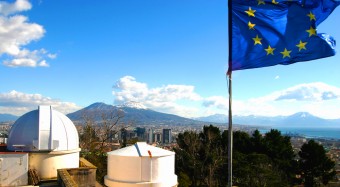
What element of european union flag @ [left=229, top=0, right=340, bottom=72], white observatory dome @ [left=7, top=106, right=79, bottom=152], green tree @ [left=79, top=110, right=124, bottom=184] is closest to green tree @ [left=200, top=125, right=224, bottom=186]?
green tree @ [left=79, top=110, right=124, bottom=184]

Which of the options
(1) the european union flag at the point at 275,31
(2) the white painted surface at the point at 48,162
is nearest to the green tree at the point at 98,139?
(2) the white painted surface at the point at 48,162

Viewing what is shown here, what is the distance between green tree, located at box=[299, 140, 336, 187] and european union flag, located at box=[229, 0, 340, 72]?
29.2 metres

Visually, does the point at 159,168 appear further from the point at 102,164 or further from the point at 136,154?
the point at 102,164

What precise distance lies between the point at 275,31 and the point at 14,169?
37.3 feet

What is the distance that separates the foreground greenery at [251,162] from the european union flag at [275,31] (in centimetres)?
2035

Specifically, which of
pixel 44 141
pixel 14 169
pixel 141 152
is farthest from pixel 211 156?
pixel 141 152

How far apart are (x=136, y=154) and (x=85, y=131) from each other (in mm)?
27407

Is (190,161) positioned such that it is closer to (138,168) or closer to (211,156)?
(211,156)

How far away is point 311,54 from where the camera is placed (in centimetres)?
729

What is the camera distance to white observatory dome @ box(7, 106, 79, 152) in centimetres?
1431

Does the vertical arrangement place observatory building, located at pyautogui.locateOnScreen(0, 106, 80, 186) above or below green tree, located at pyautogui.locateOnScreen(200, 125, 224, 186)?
above

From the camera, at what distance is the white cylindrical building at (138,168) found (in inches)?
296

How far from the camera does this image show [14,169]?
13.4m

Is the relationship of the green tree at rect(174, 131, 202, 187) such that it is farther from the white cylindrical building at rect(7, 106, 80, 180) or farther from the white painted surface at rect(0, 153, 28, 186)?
the white painted surface at rect(0, 153, 28, 186)
